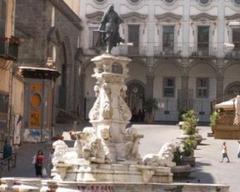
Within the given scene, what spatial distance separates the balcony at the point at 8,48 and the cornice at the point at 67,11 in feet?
56.5

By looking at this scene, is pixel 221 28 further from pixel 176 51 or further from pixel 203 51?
pixel 176 51

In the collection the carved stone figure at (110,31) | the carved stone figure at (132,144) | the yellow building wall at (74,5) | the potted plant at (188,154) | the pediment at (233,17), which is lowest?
the potted plant at (188,154)

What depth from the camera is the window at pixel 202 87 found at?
195 ft

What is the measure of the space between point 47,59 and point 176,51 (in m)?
17.5

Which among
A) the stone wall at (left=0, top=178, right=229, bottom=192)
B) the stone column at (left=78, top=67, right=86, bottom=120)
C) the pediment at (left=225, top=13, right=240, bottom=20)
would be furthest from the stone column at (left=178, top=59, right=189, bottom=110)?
the stone wall at (left=0, top=178, right=229, bottom=192)

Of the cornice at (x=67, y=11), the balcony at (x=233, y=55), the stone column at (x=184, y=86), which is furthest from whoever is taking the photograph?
the stone column at (x=184, y=86)

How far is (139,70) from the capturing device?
2379 inches

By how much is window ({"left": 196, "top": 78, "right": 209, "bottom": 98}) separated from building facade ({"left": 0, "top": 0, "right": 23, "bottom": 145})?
28286mm

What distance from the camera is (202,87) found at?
196 ft

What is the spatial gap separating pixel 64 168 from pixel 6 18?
1455cm

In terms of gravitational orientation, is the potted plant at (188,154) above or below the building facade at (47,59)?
below

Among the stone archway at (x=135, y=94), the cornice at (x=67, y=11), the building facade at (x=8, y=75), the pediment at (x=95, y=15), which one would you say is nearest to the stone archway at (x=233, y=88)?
the stone archway at (x=135, y=94)

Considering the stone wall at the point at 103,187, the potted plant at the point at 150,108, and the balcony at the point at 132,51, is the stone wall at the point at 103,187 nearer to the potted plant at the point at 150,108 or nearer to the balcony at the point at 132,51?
the potted plant at the point at 150,108

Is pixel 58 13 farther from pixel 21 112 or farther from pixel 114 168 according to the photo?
pixel 114 168
